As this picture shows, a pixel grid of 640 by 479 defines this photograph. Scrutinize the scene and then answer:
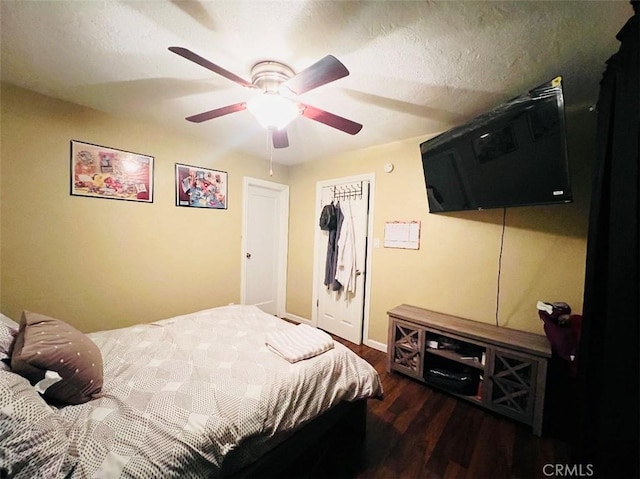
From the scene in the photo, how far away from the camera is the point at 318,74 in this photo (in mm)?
1113

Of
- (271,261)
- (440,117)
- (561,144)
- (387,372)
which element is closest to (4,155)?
(271,261)

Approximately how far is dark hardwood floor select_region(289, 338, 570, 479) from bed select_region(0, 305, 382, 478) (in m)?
0.21

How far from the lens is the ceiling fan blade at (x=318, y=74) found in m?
1.03

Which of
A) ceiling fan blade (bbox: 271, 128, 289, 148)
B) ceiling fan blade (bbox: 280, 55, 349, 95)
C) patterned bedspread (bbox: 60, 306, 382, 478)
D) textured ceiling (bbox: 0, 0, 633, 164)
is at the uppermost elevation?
textured ceiling (bbox: 0, 0, 633, 164)

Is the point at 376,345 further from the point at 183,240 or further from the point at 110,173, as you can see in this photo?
the point at 110,173

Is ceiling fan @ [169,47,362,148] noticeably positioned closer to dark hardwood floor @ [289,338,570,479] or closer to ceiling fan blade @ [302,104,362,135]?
ceiling fan blade @ [302,104,362,135]

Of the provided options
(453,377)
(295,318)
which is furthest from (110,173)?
(453,377)

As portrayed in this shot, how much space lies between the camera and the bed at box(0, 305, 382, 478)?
2.55 feet

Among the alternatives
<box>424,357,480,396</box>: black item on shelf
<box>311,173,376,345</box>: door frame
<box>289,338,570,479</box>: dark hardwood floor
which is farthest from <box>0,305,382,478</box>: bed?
<box>311,173,376,345</box>: door frame

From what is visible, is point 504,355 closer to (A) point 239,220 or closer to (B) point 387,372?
(B) point 387,372

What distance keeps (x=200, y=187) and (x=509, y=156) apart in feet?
9.41

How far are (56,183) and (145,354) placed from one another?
167cm

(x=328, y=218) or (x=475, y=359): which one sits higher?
(x=328, y=218)

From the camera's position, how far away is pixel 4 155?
176 centimetres
